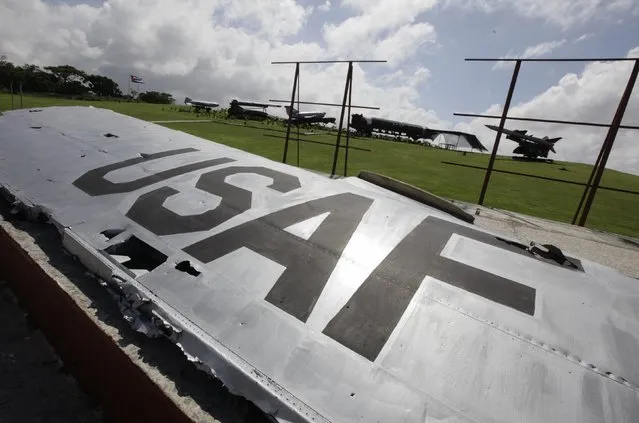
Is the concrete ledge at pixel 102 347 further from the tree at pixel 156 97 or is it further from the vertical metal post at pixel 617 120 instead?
the tree at pixel 156 97

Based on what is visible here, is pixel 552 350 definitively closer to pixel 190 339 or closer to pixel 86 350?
pixel 190 339

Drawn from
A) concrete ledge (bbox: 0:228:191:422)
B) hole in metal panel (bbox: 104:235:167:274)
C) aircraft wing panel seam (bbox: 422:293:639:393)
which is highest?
aircraft wing panel seam (bbox: 422:293:639:393)

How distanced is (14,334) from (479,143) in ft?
219

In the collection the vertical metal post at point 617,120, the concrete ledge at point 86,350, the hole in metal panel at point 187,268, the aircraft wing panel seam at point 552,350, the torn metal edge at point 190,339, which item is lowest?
the concrete ledge at point 86,350

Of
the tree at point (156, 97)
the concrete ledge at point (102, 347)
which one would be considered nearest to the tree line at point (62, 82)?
the tree at point (156, 97)

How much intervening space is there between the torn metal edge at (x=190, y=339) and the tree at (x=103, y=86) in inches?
4757

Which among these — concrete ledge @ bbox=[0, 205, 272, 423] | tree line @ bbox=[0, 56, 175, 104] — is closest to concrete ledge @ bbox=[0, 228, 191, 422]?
concrete ledge @ bbox=[0, 205, 272, 423]

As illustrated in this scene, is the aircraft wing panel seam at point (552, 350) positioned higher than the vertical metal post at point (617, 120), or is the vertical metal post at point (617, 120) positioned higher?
the vertical metal post at point (617, 120)

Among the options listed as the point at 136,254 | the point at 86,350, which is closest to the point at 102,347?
the point at 86,350

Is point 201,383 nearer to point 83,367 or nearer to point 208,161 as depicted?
point 83,367

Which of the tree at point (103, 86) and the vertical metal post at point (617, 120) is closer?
the vertical metal post at point (617, 120)

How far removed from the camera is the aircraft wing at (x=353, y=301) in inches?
80.8

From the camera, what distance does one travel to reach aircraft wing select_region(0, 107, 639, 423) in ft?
6.73

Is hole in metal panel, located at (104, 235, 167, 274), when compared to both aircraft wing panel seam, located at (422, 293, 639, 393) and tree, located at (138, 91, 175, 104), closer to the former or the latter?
aircraft wing panel seam, located at (422, 293, 639, 393)
